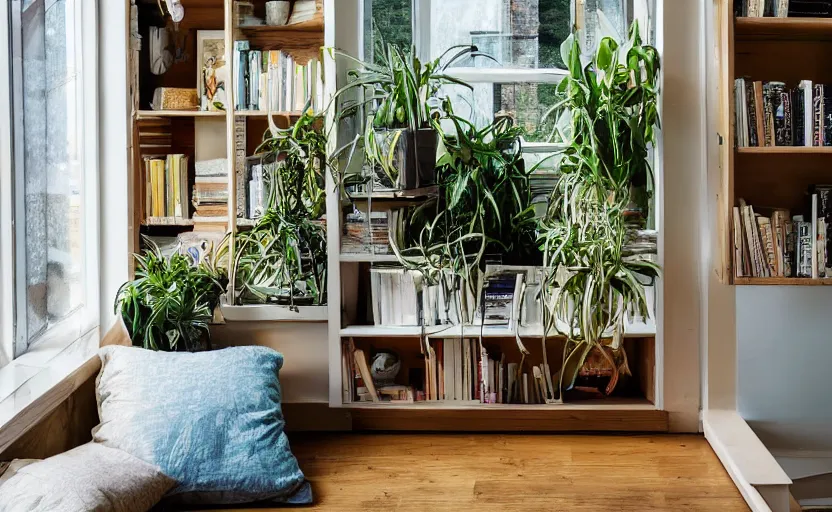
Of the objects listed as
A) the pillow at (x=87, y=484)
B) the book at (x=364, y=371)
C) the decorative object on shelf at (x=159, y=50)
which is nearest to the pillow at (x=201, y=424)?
the pillow at (x=87, y=484)

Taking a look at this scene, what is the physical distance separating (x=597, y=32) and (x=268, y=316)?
154 cm

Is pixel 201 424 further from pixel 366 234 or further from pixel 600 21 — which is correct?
pixel 600 21

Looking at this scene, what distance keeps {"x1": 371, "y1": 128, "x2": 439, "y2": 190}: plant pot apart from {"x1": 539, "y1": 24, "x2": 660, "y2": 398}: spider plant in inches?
17.0

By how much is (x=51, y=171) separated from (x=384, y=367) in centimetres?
128

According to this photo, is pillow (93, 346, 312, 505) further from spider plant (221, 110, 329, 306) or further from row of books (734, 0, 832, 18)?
row of books (734, 0, 832, 18)

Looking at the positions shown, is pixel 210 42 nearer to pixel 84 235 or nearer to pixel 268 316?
pixel 84 235

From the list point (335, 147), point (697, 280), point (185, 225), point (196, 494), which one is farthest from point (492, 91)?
point (196, 494)

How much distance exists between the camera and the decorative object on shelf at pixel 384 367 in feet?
10.1

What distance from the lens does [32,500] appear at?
1872 millimetres

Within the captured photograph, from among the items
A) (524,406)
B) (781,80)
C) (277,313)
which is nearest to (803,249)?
(781,80)

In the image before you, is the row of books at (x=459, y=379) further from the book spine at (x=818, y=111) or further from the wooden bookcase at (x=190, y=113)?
the book spine at (x=818, y=111)

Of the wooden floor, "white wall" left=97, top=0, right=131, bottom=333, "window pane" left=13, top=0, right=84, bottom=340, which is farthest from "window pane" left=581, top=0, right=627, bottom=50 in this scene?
"window pane" left=13, top=0, right=84, bottom=340

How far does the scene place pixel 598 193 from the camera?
2.76 metres

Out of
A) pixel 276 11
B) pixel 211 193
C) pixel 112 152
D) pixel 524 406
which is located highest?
pixel 276 11
